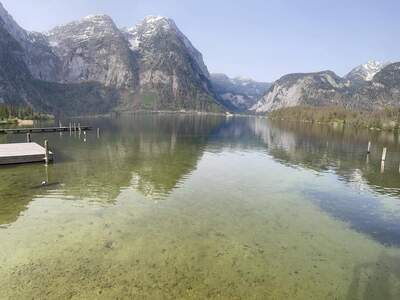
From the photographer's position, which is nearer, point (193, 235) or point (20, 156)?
point (193, 235)

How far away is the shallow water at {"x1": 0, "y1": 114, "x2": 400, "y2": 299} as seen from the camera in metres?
18.9

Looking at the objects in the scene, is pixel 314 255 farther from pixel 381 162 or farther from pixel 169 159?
pixel 381 162

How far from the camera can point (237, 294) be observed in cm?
1805

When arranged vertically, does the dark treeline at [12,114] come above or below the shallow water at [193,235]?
above

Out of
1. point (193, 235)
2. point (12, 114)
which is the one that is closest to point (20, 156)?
point (193, 235)

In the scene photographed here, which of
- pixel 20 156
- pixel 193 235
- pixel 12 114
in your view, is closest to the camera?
pixel 193 235

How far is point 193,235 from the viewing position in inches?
1036

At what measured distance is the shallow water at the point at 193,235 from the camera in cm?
1886

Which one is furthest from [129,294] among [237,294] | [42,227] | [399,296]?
A: [399,296]

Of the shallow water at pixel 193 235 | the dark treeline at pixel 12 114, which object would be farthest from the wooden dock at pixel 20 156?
the dark treeline at pixel 12 114

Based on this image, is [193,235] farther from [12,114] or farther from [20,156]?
[12,114]

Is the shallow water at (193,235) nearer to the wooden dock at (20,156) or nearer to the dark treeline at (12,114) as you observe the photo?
the wooden dock at (20,156)

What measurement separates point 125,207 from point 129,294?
52.6ft

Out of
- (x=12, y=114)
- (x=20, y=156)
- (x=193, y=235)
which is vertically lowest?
(x=193, y=235)
